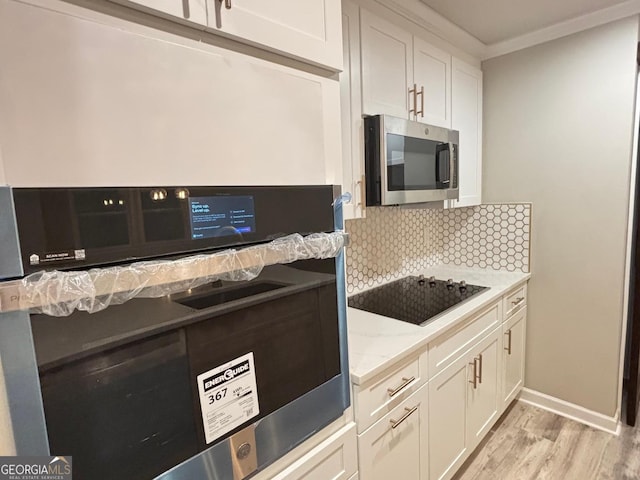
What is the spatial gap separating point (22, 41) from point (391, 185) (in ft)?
4.14

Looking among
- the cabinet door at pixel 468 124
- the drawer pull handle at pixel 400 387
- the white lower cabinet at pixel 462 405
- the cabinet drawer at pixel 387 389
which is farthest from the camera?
the cabinet door at pixel 468 124

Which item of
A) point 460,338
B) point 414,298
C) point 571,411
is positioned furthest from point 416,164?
point 571,411

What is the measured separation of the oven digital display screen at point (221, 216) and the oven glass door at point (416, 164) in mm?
884

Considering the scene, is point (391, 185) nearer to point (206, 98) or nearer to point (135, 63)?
point (206, 98)

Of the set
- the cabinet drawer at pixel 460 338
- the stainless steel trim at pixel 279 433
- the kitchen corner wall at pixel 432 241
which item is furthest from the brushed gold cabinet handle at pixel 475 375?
the stainless steel trim at pixel 279 433

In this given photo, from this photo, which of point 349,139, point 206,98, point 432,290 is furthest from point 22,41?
point 432,290

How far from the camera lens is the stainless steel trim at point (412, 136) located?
4.84 ft

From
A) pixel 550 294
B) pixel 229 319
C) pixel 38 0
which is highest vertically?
pixel 38 0

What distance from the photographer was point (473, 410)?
1838 mm

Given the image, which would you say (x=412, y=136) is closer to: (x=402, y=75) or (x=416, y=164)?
(x=416, y=164)

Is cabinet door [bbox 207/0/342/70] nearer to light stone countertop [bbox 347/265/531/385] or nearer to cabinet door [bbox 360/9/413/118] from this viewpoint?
cabinet door [bbox 360/9/413/118]

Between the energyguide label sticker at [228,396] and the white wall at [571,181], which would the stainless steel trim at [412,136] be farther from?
the energyguide label sticker at [228,396]

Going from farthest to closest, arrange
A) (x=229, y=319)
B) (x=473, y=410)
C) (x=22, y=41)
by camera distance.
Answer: (x=473, y=410) → (x=229, y=319) → (x=22, y=41)

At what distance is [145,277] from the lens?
620mm
